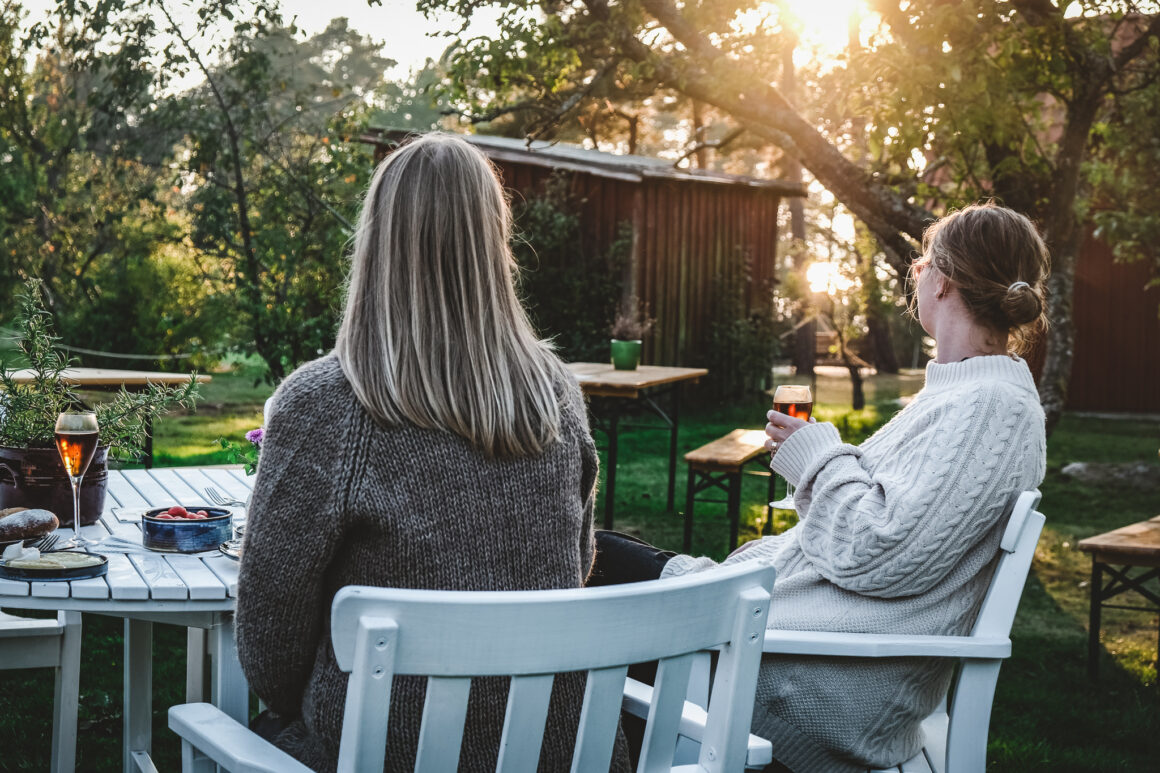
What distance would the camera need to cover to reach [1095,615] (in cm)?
427

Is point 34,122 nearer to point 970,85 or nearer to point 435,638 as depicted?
point 970,85

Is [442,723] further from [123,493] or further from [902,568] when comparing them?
[123,493]

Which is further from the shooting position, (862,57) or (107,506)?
(862,57)

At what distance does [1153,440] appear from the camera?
11.8 metres

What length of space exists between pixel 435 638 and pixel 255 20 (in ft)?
29.4

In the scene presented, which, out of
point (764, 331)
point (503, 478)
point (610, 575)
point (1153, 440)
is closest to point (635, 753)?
point (610, 575)

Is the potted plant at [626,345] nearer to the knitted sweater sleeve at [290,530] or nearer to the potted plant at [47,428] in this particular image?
the potted plant at [47,428]

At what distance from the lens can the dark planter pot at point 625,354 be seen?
7289 millimetres

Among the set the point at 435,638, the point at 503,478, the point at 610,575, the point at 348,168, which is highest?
the point at 348,168

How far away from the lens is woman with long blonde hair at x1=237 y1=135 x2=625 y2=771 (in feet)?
4.90

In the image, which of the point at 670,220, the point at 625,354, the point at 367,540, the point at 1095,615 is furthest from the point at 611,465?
the point at 670,220

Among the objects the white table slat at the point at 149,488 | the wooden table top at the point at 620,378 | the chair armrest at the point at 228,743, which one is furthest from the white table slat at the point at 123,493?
the wooden table top at the point at 620,378

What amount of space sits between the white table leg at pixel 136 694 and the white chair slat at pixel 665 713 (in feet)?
6.01

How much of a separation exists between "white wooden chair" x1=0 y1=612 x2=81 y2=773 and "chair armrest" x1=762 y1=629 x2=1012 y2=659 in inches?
69.6
